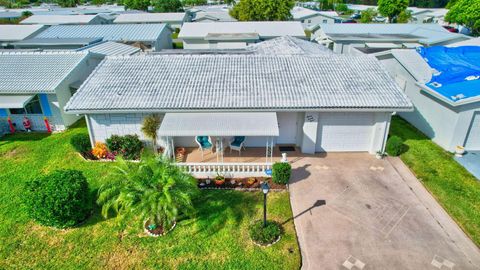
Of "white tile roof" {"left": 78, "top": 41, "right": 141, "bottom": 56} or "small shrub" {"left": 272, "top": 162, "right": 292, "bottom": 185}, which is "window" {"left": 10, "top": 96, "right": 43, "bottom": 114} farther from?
"small shrub" {"left": 272, "top": 162, "right": 292, "bottom": 185}

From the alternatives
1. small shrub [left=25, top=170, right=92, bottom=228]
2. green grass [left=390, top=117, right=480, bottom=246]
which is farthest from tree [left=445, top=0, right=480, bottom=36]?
small shrub [left=25, top=170, right=92, bottom=228]

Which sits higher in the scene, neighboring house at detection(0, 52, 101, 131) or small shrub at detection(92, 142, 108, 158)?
neighboring house at detection(0, 52, 101, 131)

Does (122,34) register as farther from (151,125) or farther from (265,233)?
(265,233)

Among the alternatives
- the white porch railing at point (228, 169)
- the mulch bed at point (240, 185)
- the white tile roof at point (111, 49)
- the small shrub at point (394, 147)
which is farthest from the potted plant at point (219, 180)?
the white tile roof at point (111, 49)

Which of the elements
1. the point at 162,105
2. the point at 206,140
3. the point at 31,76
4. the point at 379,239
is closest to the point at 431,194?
the point at 379,239

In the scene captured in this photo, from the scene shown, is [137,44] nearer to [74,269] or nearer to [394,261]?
[74,269]

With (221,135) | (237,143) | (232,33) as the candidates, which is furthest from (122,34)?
(221,135)
